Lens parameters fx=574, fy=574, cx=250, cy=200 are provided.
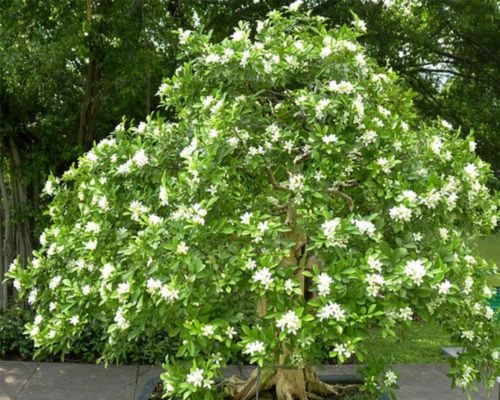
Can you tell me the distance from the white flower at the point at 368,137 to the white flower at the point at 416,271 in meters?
0.61

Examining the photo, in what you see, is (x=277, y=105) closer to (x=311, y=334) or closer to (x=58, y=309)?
(x=311, y=334)

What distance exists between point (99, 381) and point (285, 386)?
6.90 ft

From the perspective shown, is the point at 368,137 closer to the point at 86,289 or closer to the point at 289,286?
the point at 289,286

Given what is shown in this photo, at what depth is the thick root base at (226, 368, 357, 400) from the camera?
11.4 ft

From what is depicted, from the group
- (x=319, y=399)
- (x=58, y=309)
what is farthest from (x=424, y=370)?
(x=58, y=309)

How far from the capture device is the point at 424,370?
5.39 metres

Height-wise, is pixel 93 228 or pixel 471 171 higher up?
pixel 471 171

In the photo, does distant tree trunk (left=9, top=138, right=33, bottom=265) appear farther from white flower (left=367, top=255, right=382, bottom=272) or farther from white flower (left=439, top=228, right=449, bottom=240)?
white flower (left=367, top=255, right=382, bottom=272)

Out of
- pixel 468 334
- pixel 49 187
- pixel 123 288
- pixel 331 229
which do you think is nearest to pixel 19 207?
pixel 49 187

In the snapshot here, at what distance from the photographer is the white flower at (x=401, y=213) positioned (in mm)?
2245

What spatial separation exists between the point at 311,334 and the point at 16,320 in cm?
462

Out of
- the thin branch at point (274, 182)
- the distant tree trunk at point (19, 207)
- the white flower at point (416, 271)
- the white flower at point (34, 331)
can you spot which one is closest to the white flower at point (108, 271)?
the white flower at point (34, 331)

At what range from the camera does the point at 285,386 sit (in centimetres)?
348

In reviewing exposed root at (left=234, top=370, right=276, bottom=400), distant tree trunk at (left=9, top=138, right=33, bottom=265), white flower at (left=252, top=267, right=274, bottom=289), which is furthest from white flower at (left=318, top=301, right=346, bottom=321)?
distant tree trunk at (left=9, top=138, right=33, bottom=265)
